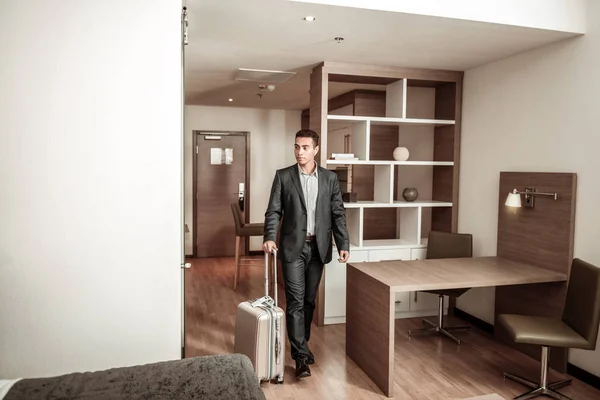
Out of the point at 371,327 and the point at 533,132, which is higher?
the point at 533,132

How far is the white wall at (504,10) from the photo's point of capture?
9.13 feet

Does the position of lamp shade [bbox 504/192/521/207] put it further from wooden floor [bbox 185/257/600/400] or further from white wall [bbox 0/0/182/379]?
white wall [bbox 0/0/182/379]

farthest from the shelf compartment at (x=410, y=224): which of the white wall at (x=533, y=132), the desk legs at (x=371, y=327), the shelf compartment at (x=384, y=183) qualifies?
the desk legs at (x=371, y=327)

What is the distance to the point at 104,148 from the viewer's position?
7.64ft

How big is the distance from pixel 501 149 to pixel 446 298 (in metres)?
1.52

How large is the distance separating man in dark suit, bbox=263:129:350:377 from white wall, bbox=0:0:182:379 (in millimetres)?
968

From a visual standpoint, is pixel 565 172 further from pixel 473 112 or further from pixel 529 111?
pixel 473 112

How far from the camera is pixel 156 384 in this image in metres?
1.67

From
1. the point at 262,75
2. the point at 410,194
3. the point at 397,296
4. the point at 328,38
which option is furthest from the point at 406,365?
the point at 262,75

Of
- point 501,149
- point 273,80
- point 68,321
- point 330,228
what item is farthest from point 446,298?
point 68,321

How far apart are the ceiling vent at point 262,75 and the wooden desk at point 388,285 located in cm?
208

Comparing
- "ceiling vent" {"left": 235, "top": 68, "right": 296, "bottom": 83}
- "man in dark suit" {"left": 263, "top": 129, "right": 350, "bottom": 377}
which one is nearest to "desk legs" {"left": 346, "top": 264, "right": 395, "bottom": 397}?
"man in dark suit" {"left": 263, "top": 129, "right": 350, "bottom": 377}

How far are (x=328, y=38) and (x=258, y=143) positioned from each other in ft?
14.2

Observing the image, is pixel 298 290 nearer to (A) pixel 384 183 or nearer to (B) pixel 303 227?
(B) pixel 303 227
